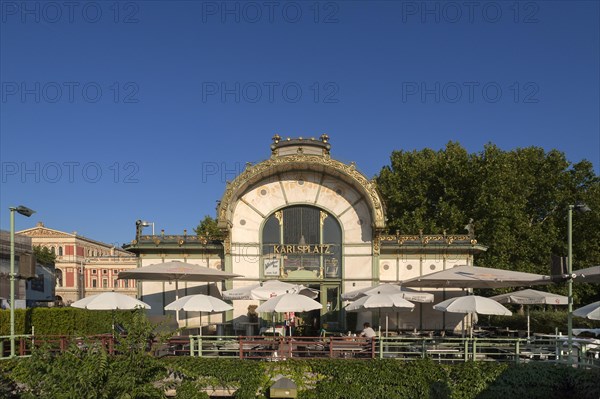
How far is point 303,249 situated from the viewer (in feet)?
73.9

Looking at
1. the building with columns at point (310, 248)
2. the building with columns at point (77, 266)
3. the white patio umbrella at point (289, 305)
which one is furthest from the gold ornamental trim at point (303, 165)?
the building with columns at point (77, 266)

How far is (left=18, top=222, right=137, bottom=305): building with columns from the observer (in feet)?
299

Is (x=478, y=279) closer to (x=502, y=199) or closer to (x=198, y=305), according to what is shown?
(x=198, y=305)

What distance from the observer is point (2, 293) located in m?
29.0

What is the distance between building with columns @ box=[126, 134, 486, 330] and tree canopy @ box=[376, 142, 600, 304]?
8843mm

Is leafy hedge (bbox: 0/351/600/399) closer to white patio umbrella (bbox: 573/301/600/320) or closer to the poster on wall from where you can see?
white patio umbrella (bbox: 573/301/600/320)

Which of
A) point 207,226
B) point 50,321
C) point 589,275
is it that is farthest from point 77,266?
point 589,275

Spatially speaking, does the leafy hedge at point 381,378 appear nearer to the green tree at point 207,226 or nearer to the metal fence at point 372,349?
the metal fence at point 372,349

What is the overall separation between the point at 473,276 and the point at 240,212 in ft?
31.9

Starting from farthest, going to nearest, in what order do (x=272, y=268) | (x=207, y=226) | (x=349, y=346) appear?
1. (x=207, y=226)
2. (x=272, y=268)
3. (x=349, y=346)

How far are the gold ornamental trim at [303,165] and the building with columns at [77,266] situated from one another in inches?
2945

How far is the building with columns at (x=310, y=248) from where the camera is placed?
22.3 m

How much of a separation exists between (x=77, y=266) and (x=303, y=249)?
80699mm

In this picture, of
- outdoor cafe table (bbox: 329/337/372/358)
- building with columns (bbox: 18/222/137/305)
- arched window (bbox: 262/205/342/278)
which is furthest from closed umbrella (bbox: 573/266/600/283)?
building with columns (bbox: 18/222/137/305)
